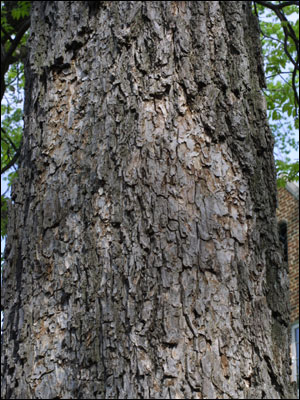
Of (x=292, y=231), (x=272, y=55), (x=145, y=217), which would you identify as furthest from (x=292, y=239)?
(x=145, y=217)

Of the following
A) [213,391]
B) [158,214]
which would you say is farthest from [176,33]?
[213,391]

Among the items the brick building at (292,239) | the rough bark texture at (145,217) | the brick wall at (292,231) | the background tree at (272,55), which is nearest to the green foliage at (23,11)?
the background tree at (272,55)

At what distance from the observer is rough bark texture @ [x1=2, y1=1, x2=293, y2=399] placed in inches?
55.5

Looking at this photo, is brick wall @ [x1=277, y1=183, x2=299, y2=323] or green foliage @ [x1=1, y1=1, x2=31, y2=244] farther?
brick wall @ [x1=277, y1=183, x2=299, y2=323]

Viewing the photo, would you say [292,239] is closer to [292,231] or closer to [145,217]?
[292,231]

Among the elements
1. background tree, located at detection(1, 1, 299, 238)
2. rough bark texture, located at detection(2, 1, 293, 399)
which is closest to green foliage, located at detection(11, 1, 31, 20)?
background tree, located at detection(1, 1, 299, 238)

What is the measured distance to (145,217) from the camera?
1.53 meters

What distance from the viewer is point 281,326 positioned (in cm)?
156

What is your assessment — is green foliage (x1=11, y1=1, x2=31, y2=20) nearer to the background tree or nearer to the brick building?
the background tree

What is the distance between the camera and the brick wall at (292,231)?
46.5ft

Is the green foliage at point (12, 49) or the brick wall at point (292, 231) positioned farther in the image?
the brick wall at point (292, 231)

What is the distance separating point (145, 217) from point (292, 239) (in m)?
14.2

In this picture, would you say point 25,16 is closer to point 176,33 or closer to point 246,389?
point 176,33

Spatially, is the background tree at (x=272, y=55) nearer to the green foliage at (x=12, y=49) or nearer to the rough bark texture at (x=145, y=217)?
the green foliage at (x=12, y=49)
